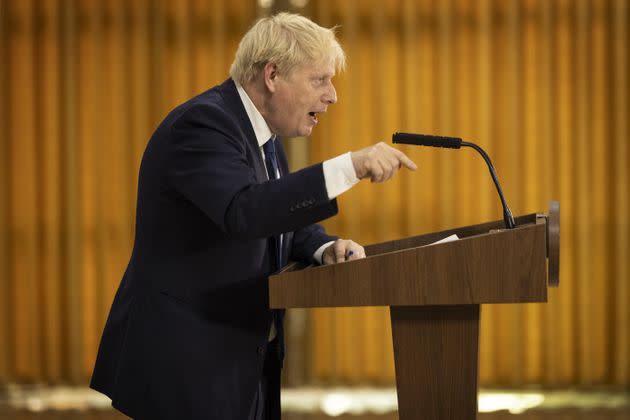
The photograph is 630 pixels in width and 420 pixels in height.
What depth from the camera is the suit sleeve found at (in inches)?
59.8

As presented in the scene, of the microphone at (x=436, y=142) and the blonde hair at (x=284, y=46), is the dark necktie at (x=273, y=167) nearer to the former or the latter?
the blonde hair at (x=284, y=46)

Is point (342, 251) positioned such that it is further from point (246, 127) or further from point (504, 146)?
point (504, 146)

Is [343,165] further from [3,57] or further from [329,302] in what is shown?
[3,57]

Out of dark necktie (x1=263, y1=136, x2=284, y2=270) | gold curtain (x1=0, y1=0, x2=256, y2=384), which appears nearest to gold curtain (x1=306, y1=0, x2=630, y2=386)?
gold curtain (x1=0, y1=0, x2=256, y2=384)

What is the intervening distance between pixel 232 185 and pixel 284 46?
40 cm

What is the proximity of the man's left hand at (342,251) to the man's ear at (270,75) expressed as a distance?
385mm

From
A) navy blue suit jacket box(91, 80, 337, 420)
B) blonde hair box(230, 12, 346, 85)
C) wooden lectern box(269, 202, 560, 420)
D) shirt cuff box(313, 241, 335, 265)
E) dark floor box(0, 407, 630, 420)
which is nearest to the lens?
wooden lectern box(269, 202, 560, 420)

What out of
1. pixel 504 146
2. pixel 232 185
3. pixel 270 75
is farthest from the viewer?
pixel 504 146

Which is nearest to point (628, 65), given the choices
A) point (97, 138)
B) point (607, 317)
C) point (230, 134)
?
point (607, 317)

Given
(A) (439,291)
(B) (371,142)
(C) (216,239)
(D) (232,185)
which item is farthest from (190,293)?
(B) (371,142)

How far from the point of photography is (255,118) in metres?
1.83

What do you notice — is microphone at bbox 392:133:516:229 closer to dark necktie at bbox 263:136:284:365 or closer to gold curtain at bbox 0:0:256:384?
dark necktie at bbox 263:136:284:365

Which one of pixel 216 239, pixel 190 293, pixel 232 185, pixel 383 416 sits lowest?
pixel 383 416

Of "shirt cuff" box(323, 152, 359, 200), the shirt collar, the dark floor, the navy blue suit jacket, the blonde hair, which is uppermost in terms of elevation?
the blonde hair
